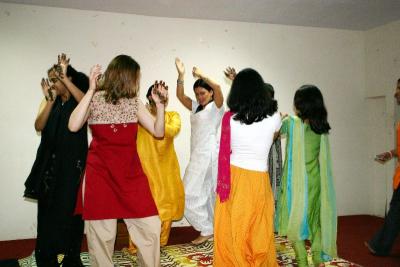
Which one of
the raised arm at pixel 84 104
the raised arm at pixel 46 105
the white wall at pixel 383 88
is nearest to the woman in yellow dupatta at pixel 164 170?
the raised arm at pixel 46 105

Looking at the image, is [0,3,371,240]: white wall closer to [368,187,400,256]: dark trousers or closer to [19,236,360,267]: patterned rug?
[19,236,360,267]: patterned rug

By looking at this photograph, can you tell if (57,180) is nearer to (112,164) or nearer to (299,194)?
(112,164)

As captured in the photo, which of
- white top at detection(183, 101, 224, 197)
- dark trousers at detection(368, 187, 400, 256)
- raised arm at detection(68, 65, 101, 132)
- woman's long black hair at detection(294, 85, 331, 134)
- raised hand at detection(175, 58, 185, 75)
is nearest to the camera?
raised arm at detection(68, 65, 101, 132)

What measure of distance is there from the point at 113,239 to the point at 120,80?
2.96 ft

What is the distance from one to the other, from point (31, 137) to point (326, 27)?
401cm

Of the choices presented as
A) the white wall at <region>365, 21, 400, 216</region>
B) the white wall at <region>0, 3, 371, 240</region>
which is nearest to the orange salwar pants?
the white wall at <region>0, 3, 371, 240</region>

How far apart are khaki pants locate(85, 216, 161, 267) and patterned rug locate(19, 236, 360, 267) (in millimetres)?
985

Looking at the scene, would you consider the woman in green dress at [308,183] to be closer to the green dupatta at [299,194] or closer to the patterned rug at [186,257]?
the green dupatta at [299,194]

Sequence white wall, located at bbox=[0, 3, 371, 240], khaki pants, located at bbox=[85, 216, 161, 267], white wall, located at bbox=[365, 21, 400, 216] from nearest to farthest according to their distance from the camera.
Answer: khaki pants, located at bbox=[85, 216, 161, 267]
white wall, located at bbox=[0, 3, 371, 240]
white wall, located at bbox=[365, 21, 400, 216]

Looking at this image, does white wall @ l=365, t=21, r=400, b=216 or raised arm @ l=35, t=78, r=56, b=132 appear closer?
raised arm @ l=35, t=78, r=56, b=132

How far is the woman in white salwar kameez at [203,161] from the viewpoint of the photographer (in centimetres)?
359

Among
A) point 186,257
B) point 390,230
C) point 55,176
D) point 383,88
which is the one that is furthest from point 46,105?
point 383,88

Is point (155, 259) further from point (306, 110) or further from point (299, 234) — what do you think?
point (306, 110)

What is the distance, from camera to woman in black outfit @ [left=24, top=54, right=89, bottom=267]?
2527 millimetres
